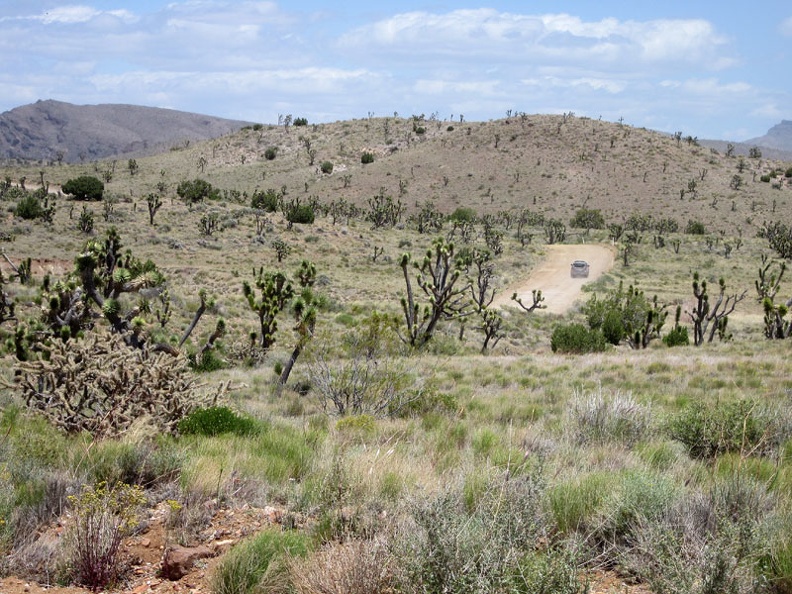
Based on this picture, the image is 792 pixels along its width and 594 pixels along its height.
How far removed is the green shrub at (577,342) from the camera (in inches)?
949

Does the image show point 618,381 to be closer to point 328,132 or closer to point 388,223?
point 388,223

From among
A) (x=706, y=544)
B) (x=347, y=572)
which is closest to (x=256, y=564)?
(x=347, y=572)

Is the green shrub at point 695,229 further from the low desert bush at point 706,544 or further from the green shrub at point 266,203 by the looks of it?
the low desert bush at point 706,544

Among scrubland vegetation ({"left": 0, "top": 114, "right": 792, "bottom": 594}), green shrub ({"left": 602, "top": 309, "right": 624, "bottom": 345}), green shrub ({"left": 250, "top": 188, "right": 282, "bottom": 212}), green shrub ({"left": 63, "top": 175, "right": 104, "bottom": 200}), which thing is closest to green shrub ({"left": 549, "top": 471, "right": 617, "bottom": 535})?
scrubland vegetation ({"left": 0, "top": 114, "right": 792, "bottom": 594})

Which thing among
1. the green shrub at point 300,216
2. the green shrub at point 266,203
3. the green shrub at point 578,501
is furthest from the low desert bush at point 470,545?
the green shrub at point 266,203

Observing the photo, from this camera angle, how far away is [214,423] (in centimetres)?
752

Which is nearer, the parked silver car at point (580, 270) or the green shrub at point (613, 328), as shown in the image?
the green shrub at point (613, 328)

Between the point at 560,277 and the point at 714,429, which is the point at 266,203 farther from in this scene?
the point at 714,429

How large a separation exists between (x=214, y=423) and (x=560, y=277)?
41325 mm

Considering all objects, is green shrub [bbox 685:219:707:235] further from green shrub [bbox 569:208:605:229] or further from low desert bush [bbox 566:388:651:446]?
low desert bush [bbox 566:388:651:446]

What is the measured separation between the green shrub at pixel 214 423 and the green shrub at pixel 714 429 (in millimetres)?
5003

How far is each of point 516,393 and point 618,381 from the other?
8.82 ft

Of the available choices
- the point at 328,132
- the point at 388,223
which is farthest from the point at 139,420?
the point at 328,132

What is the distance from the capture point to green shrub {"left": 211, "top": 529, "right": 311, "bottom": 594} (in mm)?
4023
